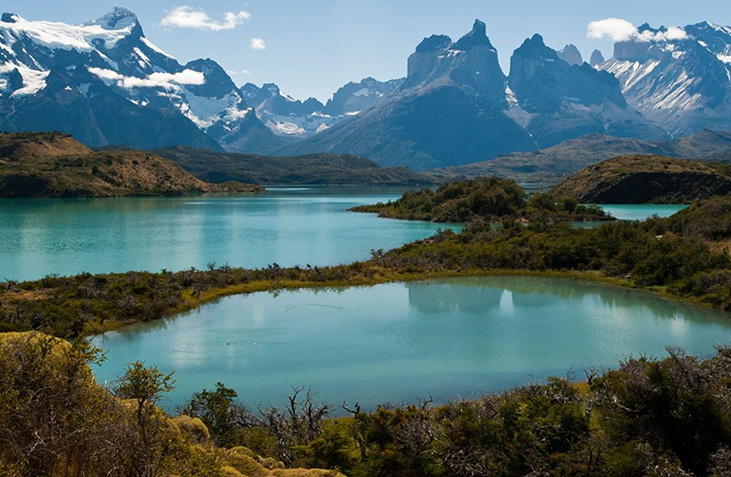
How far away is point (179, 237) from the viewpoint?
86.8m

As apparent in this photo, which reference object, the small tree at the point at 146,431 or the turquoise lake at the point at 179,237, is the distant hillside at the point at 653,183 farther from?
the small tree at the point at 146,431

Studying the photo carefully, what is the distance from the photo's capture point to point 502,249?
201 feet

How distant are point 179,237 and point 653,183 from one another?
126 meters

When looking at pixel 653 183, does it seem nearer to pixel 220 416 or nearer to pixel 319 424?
pixel 319 424

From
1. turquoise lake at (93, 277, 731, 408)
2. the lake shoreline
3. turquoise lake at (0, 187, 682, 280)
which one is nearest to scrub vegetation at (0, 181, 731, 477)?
the lake shoreline

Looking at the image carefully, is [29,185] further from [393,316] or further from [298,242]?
[393,316]

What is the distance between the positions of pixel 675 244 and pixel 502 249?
1582 cm

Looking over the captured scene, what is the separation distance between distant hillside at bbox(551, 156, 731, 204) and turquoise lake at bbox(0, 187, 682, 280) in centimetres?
1428

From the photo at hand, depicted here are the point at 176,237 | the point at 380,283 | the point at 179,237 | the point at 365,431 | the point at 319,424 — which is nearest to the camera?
the point at 365,431

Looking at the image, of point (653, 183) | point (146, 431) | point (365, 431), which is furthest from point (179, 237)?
point (653, 183)

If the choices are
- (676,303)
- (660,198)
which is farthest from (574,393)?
(660,198)

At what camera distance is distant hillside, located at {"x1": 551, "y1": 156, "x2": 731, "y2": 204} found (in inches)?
5989

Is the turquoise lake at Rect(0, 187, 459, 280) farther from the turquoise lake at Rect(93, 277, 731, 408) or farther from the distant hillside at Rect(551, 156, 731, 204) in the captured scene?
the distant hillside at Rect(551, 156, 731, 204)

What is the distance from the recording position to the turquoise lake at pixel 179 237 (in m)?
64.0
